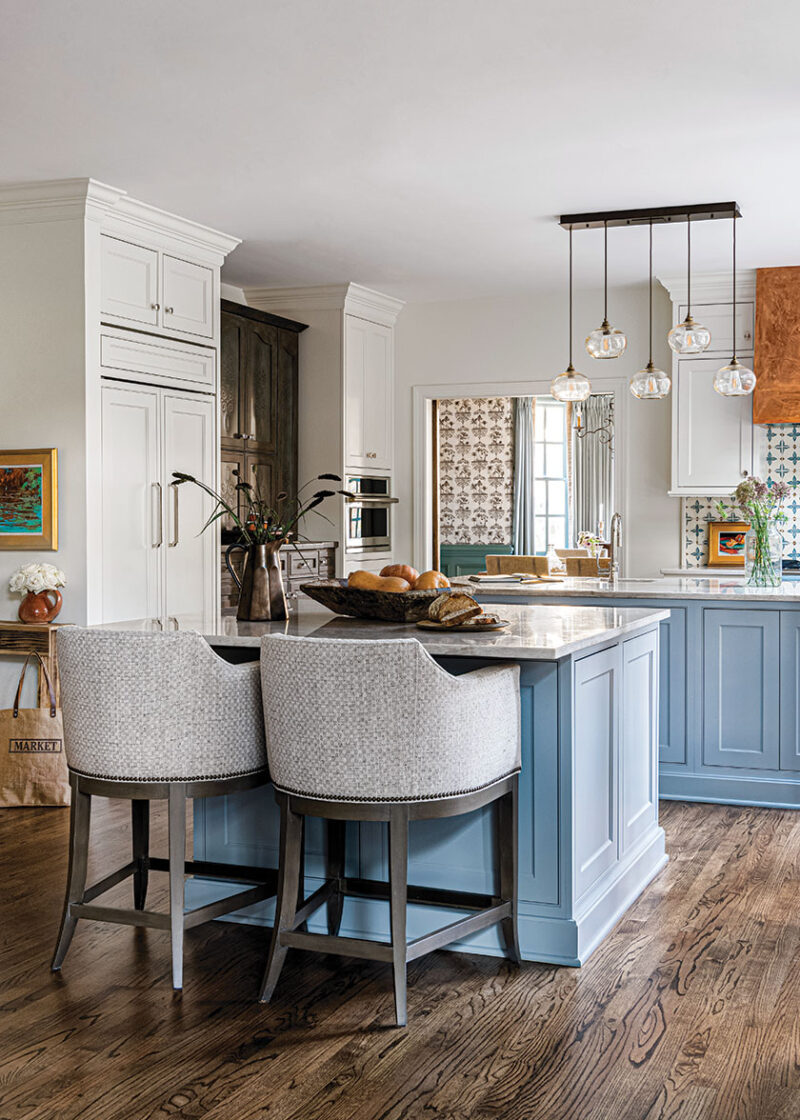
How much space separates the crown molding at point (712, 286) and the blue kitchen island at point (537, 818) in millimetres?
3973

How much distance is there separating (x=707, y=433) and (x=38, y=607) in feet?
13.2

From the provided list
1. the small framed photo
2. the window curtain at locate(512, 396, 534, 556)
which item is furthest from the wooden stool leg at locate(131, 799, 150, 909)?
the window curtain at locate(512, 396, 534, 556)

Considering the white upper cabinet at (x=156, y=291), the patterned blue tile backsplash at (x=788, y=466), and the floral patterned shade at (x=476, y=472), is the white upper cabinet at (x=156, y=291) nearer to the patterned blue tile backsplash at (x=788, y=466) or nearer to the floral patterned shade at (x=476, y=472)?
the patterned blue tile backsplash at (x=788, y=466)

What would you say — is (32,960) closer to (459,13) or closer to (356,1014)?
(356,1014)

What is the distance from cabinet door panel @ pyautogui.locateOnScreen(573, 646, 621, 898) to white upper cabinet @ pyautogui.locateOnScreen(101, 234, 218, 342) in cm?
301

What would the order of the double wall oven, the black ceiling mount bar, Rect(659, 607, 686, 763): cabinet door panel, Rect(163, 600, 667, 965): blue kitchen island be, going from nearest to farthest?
1. Rect(163, 600, 667, 965): blue kitchen island
2. Rect(659, 607, 686, 763): cabinet door panel
3. the black ceiling mount bar
4. the double wall oven

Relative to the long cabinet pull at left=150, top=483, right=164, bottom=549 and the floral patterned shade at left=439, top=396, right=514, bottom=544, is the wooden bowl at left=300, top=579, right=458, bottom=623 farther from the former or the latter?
the floral patterned shade at left=439, top=396, right=514, bottom=544

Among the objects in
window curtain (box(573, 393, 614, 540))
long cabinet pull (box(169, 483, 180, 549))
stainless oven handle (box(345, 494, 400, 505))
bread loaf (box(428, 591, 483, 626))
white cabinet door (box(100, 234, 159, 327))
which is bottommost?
bread loaf (box(428, 591, 483, 626))

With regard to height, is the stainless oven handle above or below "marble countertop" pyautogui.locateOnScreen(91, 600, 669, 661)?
above

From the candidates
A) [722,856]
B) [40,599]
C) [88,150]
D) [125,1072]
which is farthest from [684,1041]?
[88,150]

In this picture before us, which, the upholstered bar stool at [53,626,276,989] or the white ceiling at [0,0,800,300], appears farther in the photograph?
the white ceiling at [0,0,800,300]

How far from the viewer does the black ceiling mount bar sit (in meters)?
5.33

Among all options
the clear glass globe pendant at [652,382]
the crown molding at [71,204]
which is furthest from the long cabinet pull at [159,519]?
the clear glass globe pendant at [652,382]

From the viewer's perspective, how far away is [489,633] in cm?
304
